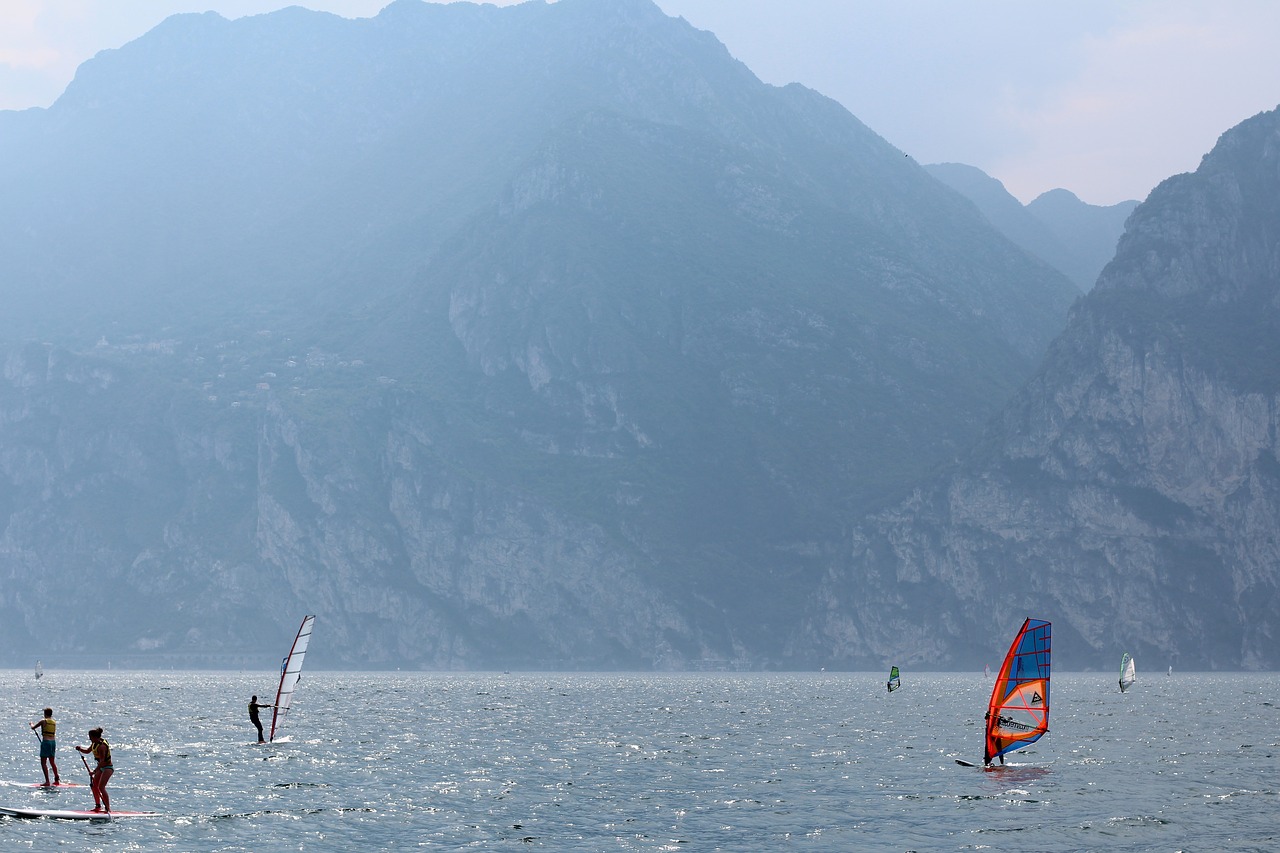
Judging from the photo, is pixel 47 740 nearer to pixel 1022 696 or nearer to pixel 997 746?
pixel 997 746

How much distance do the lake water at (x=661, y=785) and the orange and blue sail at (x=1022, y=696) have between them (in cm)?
182

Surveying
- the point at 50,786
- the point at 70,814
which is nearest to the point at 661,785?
the point at 70,814

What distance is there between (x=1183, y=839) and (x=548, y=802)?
27.9 metres

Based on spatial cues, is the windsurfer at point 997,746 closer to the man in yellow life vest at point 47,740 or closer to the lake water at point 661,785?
the lake water at point 661,785

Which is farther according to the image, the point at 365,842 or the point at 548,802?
the point at 548,802

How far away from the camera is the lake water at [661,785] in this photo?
6369 centimetres

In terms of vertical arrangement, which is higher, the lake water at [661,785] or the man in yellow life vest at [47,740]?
the man in yellow life vest at [47,740]

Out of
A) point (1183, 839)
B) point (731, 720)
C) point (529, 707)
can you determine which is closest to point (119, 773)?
point (1183, 839)

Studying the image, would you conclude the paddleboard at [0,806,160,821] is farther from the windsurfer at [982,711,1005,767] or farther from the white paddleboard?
the windsurfer at [982,711,1005,767]

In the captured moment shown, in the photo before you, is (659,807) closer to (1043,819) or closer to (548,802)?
(548,802)

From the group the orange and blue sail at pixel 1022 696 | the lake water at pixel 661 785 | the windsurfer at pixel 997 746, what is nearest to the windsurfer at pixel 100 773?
the lake water at pixel 661 785

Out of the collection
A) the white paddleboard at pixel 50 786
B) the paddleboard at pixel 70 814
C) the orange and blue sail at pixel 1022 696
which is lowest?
the paddleboard at pixel 70 814

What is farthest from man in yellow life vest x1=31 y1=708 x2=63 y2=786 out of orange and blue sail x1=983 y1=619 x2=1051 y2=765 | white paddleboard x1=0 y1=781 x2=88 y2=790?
orange and blue sail x1=983 y1=619 x2=1051 y2=765

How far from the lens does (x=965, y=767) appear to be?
91.9 meters
